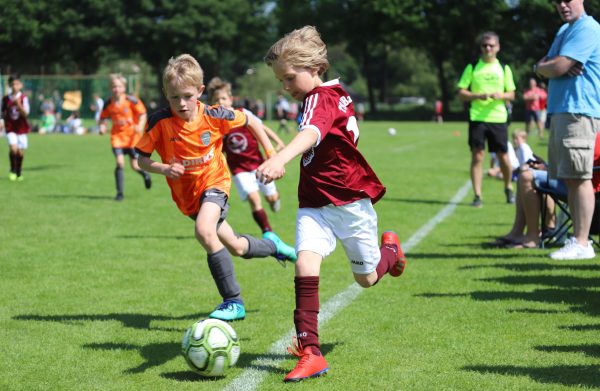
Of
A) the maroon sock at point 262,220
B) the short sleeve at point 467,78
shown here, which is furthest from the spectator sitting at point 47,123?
the maroon sock at point 262,220

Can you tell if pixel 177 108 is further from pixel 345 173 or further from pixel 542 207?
pixel 542 207

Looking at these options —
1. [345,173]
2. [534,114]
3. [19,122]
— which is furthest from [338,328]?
[534,114]

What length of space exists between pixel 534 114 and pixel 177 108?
2844cm

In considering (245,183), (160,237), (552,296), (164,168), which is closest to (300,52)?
(164,168)

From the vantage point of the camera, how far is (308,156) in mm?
4871

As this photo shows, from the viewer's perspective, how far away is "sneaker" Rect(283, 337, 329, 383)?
449cm

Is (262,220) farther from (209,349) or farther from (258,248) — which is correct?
(209,349)

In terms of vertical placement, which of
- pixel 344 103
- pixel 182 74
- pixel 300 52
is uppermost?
pixel 300 52

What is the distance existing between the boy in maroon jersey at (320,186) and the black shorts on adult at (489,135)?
25.3 ft

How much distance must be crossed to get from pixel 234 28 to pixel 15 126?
2290 inches

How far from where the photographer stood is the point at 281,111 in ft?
144

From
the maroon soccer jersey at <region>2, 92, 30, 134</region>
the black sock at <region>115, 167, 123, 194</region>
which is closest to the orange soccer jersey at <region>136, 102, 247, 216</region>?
the black sock at <region>115, 167, 123, 194</region>

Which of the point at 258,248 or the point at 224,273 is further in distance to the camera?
the point at 258,248

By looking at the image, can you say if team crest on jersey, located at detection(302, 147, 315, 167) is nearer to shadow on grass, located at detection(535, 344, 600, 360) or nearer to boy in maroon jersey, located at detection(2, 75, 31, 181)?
shadow on grass, located at detection(535, 344, 600, 360)
